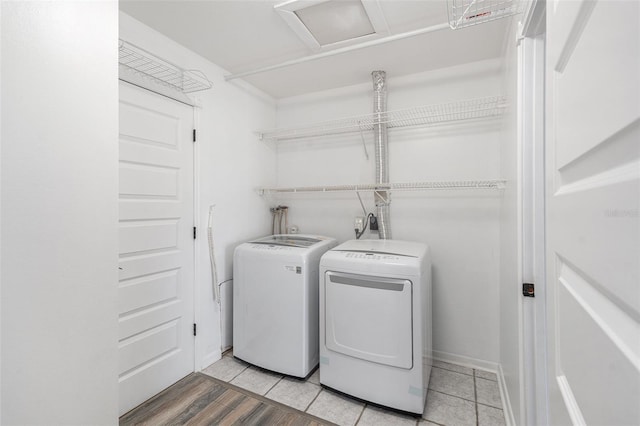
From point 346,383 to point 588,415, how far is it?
67.8 inches

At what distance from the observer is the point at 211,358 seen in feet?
7.78

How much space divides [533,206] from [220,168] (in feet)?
7.15

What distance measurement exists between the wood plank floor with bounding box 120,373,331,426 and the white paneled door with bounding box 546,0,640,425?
1617 mm

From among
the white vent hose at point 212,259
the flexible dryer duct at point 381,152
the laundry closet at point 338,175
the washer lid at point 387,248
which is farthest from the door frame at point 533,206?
the white vent hose at point 212,259

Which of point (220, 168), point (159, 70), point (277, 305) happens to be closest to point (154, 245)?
point (220, 168)

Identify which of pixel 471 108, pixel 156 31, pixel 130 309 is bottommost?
pixel 130 309

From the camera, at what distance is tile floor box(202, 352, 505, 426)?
1.79m

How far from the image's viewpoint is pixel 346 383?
196cm

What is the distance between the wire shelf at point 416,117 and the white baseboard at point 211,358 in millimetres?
2026

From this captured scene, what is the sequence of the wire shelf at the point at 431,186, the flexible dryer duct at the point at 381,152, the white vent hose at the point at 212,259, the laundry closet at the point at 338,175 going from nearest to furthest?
1. the laundry closet at the point at 338,175
2. the wire shelf at the point at 431,186
3. the white vent hose at the point at 212,259
4. the flexible dryer duct at the point at 381,152

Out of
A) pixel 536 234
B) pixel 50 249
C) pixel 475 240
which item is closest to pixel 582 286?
pixel 536 234

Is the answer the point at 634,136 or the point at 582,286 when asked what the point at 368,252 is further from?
the point at 634,136

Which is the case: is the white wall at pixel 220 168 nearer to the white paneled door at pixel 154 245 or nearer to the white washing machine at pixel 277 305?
the white paneled door at pixel 154 245

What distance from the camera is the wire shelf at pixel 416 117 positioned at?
7.29ft
